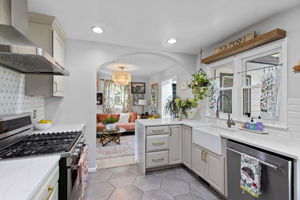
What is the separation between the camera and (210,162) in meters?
1.94

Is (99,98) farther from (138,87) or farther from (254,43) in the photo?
(254,43)

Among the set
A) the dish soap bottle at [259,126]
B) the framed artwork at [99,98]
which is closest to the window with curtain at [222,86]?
the dish soap bottle at [259,126]

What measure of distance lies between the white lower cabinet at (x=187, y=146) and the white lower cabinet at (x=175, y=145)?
6 cm

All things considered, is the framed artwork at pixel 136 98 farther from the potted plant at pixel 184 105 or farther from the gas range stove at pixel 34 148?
the gas range stove at pixel 34 148

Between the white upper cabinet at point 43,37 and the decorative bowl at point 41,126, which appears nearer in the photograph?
the white upper cabinet at point 43,37

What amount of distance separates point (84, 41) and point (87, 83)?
0.76 metres

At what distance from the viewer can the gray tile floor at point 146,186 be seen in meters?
1.90

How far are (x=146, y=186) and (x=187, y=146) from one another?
3.12 ft

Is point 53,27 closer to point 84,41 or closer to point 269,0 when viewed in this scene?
point 84,41

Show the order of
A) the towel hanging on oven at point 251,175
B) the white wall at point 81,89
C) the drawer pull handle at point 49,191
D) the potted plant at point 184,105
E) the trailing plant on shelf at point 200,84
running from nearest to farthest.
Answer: the drawer pull handle at point 49,191 < the towel hanging on oven at point 251,175 < the white wall at point 81,89 < the trailing plant on shelf at point 200,84 < the potted plant at point 184,105

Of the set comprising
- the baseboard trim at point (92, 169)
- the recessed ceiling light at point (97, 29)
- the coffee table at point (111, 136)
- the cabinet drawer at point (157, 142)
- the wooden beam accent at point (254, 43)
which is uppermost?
the recessed ceiling light at point (97, 29)

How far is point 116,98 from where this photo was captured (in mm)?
6191

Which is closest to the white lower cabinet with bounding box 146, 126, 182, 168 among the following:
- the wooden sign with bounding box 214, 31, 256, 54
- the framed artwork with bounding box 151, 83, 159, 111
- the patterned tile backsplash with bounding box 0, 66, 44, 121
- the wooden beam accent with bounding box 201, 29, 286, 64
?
the wooden beam accent with bounding box 201, 29, 286, 64

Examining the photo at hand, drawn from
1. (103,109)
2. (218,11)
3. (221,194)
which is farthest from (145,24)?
(103,109)
